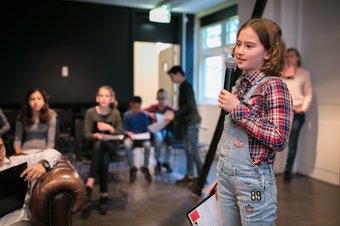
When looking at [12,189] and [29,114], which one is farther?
[29,114]

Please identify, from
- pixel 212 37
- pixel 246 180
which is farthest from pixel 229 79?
pixel 212 37

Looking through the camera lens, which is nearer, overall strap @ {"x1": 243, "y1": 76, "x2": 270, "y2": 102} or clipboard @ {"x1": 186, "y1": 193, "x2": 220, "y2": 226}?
overall strap @ {"x1": 243, "y1": 76, "x2": 270, "y2": 102}

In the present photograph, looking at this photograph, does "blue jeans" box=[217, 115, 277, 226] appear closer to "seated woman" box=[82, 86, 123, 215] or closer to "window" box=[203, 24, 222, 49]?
"seated woman" box=[82, 86, 123, 215]

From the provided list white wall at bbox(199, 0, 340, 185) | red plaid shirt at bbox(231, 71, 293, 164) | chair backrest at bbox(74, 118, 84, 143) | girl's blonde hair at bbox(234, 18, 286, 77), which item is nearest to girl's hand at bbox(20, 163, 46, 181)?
red plaid shirt at bbox(231, 71, 293, 164)

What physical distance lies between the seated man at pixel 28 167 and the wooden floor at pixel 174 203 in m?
1.00

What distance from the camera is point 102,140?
3.35m

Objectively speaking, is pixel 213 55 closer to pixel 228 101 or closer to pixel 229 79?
pixel 229 79

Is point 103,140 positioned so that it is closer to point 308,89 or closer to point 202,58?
point 308,89

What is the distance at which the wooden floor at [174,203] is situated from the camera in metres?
2.90

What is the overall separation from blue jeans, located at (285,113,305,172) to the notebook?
3261mm

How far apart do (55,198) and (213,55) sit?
5.10m

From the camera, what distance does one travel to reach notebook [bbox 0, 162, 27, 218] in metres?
1.79

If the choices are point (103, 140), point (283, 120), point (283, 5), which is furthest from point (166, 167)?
point (283, 120)

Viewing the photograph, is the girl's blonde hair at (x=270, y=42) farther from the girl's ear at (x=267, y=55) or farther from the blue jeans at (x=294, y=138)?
the blue jeans at (x=294, y=138)
